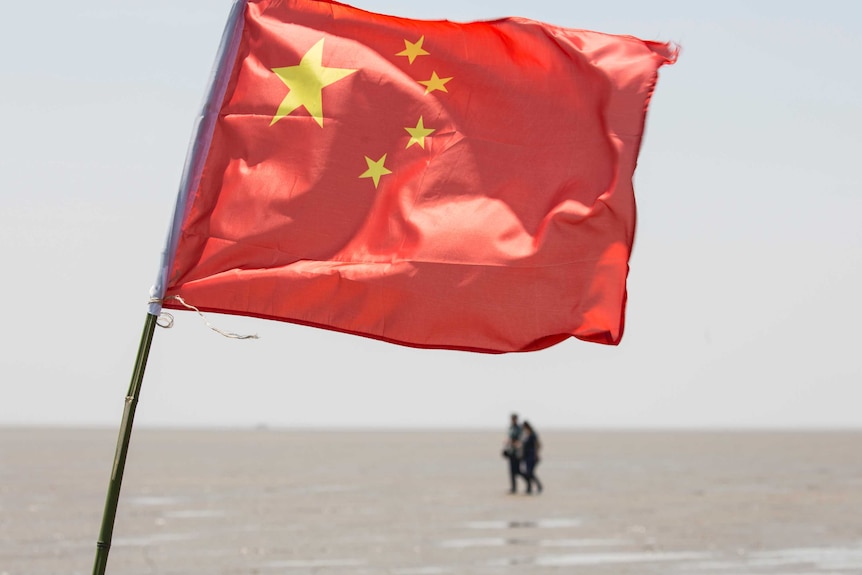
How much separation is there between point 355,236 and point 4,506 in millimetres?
19049

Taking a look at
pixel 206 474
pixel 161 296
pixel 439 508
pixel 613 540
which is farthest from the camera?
pixel 206 474

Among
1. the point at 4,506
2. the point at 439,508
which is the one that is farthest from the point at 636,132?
the point at 4,506

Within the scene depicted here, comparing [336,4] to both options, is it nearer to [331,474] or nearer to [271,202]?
[271,202]

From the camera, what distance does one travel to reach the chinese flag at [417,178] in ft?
20.1

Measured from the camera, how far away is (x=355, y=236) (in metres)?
6.29

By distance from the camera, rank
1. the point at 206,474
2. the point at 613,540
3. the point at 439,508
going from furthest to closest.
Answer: the point at 206,474 → the point at 439,508 → the point at 613,540

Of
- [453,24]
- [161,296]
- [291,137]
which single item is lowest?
[161,296]

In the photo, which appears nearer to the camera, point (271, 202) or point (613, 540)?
point (271, 202)

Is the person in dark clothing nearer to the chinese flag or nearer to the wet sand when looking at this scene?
the wet sand

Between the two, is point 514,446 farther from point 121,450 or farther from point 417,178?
point 121,450

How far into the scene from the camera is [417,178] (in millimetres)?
6430

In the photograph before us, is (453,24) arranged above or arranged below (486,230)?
above

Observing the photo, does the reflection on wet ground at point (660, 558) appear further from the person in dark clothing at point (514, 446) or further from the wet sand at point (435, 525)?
the person in dark clothing at point (514, 446)

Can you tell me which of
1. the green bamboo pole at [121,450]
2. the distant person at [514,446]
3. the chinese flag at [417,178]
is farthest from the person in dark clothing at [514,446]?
the green bamboo pole at [121,450]
